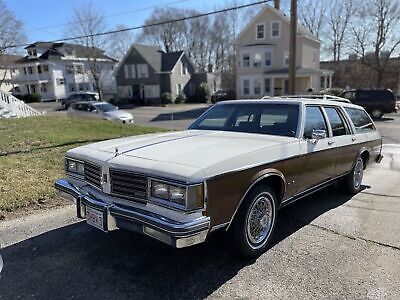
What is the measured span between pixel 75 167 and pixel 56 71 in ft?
177

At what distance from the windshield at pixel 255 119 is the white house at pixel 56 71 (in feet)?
159

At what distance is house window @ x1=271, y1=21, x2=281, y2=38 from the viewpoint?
32875 millimetres

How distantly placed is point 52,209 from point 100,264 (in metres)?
2.04

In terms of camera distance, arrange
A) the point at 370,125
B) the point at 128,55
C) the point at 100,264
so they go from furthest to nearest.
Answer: the point at 128,55, the point at 370,125, the point at 100,264

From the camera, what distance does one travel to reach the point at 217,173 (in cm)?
290

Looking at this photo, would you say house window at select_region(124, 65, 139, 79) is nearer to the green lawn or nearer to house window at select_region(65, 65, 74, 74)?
house window at select_region(65, 65, 74, 74)

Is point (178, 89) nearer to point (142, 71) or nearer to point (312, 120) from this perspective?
point (142, 71)

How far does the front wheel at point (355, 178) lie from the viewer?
5.52m

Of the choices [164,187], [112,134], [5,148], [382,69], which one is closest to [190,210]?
[164,187]

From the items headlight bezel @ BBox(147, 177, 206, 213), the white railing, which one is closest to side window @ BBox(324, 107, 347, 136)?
headlight bezel @ BBox(147, 177, 206, 213)

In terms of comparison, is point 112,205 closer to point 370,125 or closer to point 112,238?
point 112,238

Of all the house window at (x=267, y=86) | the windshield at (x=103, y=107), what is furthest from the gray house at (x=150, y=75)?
the windshield at (x=103, y=107)

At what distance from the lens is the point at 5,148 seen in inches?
348

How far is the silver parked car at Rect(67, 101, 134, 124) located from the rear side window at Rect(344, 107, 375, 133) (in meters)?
14.7
